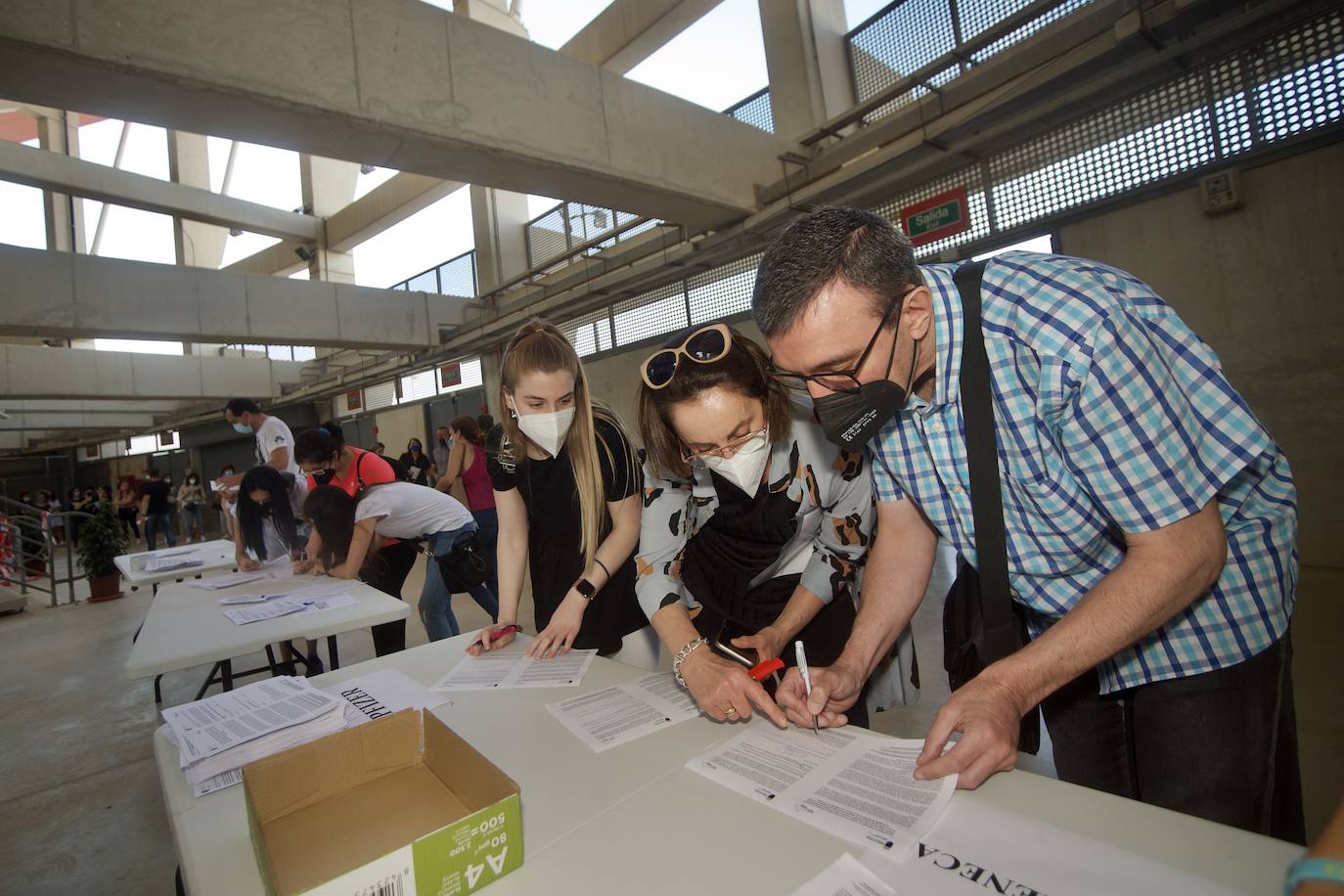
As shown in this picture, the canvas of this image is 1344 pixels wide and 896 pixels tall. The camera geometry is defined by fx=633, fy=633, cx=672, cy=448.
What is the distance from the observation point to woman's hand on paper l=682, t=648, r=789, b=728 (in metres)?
1.05

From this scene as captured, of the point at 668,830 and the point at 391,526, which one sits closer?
the point at 668,830

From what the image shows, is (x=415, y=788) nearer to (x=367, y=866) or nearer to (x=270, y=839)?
(x=270, y=839)

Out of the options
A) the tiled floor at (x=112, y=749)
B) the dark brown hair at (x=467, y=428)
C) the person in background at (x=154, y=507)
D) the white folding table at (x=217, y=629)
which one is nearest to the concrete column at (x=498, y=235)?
the dark brown hair at (x=467, y=428)

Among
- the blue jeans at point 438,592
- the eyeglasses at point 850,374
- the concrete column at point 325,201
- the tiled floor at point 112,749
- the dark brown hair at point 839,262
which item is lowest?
the tiled floor at point 112,749

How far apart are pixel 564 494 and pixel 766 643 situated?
0.80 metres

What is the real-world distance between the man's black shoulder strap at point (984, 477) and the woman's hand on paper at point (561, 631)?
0.95 metres

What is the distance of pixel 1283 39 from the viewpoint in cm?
321

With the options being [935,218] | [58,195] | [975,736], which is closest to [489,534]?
[975,736]

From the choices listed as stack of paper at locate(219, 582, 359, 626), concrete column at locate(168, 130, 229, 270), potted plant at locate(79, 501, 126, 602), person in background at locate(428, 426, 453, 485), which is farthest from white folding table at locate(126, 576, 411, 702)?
concrete column at locate(168, 130, 229, 270)

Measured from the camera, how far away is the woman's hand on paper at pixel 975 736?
0.79 metres

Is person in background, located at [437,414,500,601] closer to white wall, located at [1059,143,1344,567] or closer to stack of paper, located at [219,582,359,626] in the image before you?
stack of paper, located at [219,582,359,626]

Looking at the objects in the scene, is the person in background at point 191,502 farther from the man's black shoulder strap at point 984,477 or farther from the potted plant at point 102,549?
the man's black shoulder strap at point 984,477

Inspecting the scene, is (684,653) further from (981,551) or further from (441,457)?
(441,457)

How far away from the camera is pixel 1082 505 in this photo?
2.97 ft
